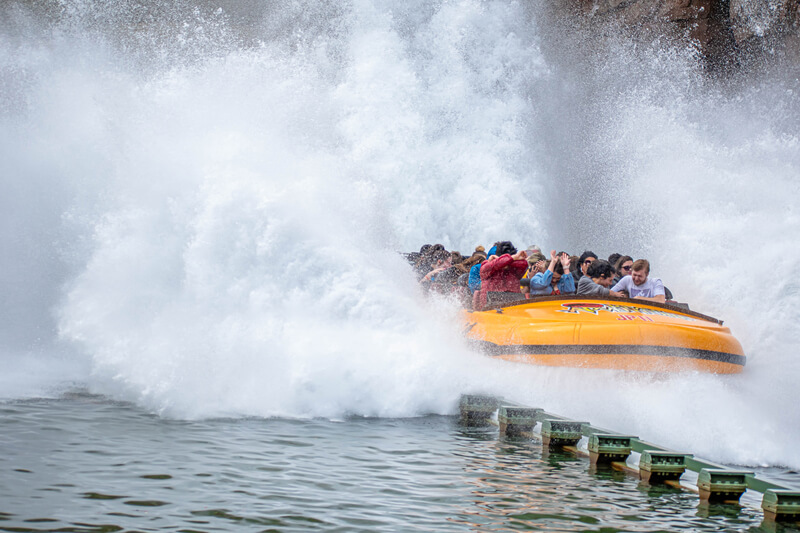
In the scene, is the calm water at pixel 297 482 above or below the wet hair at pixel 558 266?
below

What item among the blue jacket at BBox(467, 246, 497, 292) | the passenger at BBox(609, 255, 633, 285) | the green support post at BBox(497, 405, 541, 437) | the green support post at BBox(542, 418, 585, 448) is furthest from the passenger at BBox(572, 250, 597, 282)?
the green support post at BBox(542, 418, 585, 448)

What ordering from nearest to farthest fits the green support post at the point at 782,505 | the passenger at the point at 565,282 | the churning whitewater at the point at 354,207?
1. the green support post at the point at 782,505
2. the churning whitewater at the point at 354,207
3. the passenger at the point at 565,282

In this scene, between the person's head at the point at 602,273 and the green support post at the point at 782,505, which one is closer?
the green support post at the point at 782,505

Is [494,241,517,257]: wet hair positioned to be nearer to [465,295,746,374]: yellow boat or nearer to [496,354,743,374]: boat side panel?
[465,295,746,374]: yellow boat

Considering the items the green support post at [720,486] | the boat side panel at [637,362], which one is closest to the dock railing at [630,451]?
the green support post at [720,486]

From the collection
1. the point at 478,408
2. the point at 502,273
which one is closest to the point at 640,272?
the point at 502,273

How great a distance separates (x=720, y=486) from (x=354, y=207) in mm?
5229

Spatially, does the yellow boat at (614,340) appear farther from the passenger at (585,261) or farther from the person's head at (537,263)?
the passenger at (585,261)

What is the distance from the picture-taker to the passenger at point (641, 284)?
9500 mm

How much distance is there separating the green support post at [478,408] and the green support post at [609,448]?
5.34ft

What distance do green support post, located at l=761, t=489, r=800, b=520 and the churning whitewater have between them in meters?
1.86

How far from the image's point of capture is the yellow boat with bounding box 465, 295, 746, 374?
308 inches

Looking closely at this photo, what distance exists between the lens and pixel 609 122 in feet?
79.2

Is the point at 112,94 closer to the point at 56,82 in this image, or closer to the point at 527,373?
the point at 56,82
